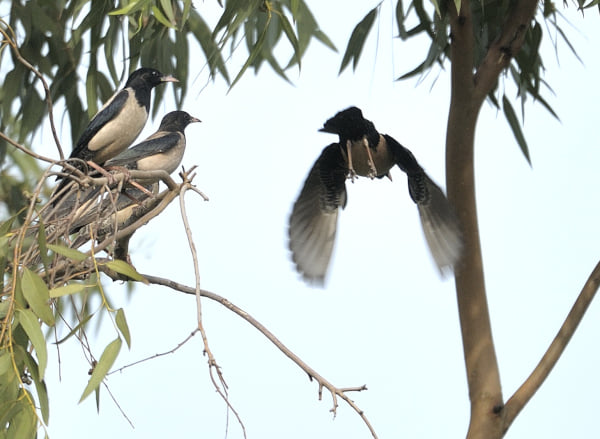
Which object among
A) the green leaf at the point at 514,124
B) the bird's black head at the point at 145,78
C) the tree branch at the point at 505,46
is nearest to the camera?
the tree branch at the point at 505,46

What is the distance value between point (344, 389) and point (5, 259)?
2.58 ft

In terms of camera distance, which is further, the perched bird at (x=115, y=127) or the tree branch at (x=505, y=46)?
the tree branch at (x=505, y=46)

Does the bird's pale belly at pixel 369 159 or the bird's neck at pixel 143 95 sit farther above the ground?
the bird's neck at pixel 143 95

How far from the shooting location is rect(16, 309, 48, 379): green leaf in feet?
Result: 5.86

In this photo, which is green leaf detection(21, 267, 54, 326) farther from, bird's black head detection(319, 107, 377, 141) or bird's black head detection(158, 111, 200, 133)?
bird's black head detection(158, 111, 200, 133)

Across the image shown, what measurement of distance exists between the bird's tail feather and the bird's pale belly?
0.17m

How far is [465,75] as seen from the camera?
11.5 feet

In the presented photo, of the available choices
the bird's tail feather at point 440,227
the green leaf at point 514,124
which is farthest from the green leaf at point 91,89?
the green leaf at point 514,124

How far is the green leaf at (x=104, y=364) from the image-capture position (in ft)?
5.73

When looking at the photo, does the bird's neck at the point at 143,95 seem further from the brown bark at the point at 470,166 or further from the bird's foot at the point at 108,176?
the brown bark at the point at 470,166

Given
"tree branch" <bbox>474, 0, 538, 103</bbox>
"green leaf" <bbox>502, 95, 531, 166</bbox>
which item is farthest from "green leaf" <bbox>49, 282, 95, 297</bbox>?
"green leaf" <bbox>502, 95, 531, 166</bbox>

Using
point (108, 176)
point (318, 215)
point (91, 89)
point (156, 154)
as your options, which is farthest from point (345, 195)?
point (108, 176)

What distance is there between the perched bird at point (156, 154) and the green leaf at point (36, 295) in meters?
1.62

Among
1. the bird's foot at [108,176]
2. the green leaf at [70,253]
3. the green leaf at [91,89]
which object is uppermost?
the green leaf at [91,89]
